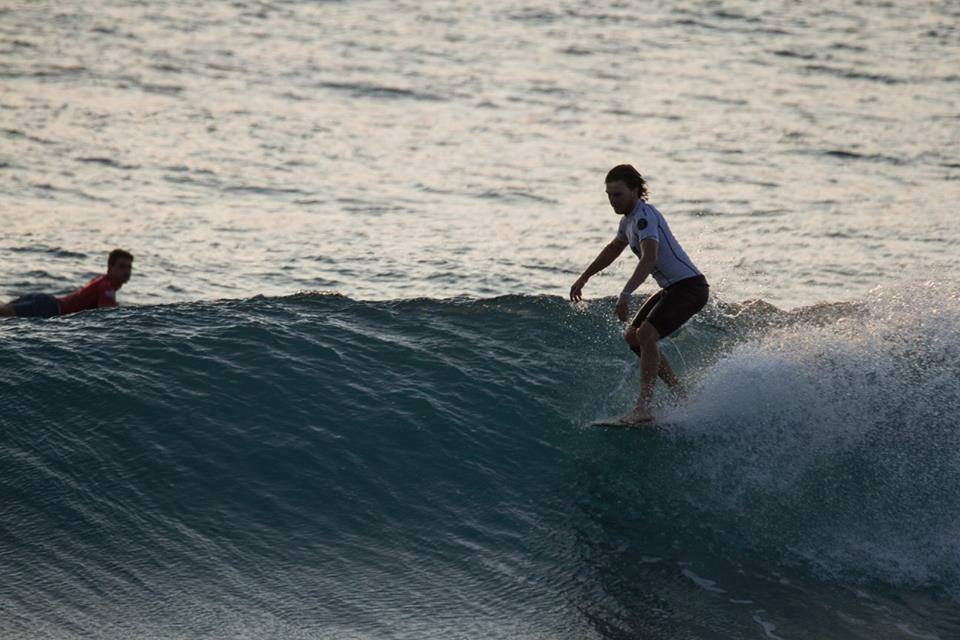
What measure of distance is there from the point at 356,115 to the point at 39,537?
16788 mm

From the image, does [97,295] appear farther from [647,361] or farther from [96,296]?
[647,361]

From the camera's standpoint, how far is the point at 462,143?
73.5 ft

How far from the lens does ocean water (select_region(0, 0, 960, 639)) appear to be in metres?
7.92

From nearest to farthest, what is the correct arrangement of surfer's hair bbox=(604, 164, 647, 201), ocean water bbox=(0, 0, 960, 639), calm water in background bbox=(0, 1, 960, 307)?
ocean water bbox=(0, 0, 960, 639) < surfer's hair bbox=(604, 164, 647, 201) < calm water in background bbox=(0, 1, 960, 307)

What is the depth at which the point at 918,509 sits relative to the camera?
9.04 metres

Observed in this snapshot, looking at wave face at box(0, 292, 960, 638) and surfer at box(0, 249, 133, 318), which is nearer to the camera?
wave face at box(0, 292, 960, 638)

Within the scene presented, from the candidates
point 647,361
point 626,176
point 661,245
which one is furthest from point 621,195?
point 647,361

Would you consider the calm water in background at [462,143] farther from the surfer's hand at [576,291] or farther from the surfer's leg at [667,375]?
the surfer's hand at [576,291]

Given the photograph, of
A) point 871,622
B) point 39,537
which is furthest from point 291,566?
point 871,622

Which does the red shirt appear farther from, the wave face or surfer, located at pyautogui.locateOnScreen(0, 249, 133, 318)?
the wave face

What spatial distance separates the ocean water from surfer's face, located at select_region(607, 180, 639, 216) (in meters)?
1.66

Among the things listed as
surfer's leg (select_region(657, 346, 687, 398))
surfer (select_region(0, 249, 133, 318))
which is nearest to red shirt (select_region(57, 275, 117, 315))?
surfer (select_region(0, 249, 133, 318))

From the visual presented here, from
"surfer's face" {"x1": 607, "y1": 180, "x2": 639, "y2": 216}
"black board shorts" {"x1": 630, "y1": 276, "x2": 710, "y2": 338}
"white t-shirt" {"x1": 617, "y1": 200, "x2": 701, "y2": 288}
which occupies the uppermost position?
"surfer's face" {"x1": 607, "y1": 180, "x2": 639, "y2": 216}

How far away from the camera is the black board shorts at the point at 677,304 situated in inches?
364
